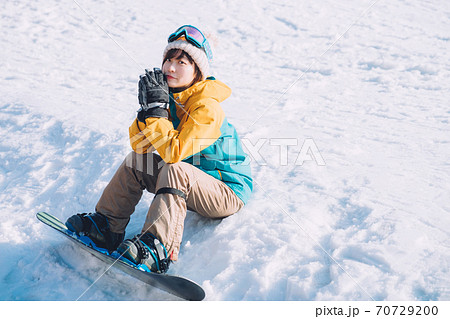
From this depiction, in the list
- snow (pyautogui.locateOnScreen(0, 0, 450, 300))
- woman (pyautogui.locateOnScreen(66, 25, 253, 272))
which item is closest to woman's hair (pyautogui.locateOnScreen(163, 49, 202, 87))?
woman (pyautogui.locateOnScreen(66, 25, 253, 272))

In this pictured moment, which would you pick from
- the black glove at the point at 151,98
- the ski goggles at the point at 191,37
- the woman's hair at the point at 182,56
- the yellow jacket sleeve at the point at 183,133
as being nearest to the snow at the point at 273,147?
the yellow jacket sleeve at the point at 183,133

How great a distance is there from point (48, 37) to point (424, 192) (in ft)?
25.3

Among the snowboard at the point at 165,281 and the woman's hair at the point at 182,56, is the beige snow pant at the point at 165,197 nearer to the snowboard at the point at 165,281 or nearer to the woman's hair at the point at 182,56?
the snowboard at the point at 165,281

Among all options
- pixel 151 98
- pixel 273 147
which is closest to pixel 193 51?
pixel 151 98

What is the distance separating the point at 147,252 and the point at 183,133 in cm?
77

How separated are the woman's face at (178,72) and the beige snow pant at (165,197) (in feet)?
1.84

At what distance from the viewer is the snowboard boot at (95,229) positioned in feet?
9.38

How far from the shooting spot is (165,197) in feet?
8.59

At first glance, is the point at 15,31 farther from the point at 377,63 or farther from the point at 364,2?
the point at 364,2

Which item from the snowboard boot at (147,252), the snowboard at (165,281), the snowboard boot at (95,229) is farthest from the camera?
the snowboard boot at (95,229)

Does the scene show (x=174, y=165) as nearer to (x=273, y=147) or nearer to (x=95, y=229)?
(x=95, y=229)

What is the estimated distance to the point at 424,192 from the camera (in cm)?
337

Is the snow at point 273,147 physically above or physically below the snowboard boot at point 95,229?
below
